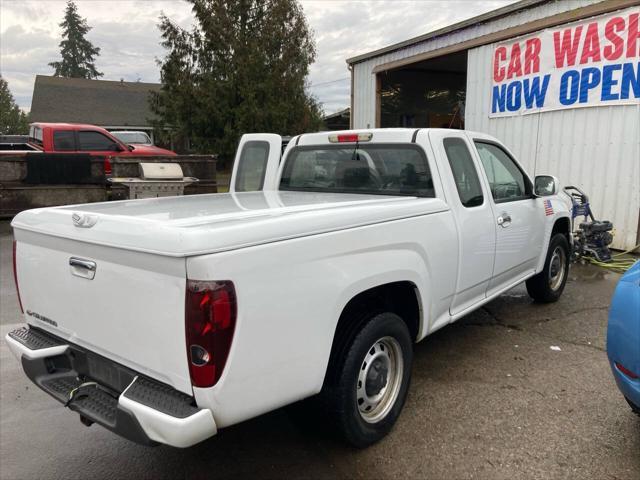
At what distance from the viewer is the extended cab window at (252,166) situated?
197 inches

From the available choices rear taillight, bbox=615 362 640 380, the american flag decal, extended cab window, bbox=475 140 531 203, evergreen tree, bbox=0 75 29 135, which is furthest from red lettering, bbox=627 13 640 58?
evergreen tree, bbox=0 75 29 135

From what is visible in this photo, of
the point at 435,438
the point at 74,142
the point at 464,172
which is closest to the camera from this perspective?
the point at 435,438

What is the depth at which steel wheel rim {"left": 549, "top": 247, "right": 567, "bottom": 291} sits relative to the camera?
5457mm

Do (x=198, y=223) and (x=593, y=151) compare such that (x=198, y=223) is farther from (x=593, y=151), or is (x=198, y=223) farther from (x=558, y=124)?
(x=558, y=124)

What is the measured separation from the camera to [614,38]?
24.6 feet

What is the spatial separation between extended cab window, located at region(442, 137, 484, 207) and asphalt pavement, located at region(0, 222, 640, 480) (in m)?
1.33

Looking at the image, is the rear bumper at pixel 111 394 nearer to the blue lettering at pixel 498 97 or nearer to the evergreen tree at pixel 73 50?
the blue lettering at pixel 498 97

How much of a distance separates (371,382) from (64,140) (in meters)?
12.7

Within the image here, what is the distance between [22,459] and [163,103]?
18354mm

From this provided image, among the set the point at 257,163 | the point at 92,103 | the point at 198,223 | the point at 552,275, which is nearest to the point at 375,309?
the point at 198,223

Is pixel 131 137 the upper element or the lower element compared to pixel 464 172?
upper

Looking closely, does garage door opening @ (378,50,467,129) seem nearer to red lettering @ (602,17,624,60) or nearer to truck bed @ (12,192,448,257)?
red lettering @ (602,17,624,60)

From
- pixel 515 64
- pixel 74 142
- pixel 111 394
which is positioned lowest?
pixel 111 394

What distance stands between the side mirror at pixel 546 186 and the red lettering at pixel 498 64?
17.6 ft
